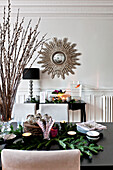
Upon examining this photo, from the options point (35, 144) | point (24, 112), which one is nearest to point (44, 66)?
point (24, 112)

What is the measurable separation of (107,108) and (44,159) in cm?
298

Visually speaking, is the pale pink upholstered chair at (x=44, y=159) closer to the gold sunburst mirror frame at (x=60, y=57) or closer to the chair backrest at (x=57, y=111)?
the chair backrest at (x=57, y=111)

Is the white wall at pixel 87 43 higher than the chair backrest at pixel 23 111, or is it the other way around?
the white wall at pixel 87 43

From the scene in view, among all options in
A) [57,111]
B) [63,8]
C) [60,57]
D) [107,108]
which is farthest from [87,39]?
[57,111]

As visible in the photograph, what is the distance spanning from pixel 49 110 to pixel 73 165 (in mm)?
1358

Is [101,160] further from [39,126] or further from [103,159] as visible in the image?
[39,126]

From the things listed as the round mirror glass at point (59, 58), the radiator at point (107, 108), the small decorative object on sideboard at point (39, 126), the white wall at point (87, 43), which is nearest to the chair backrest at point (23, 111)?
the small decorative object on sideboard at point (39, 126)

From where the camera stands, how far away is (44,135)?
47.2 inches

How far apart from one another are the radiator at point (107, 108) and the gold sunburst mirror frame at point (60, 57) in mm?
1052

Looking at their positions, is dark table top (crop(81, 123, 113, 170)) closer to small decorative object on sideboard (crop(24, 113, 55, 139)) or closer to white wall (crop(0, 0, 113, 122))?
small decorative object on sideboard (crop(24, 113, 55, 139))

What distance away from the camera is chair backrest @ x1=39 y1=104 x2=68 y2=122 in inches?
78.8

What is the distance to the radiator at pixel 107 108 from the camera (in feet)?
10.9

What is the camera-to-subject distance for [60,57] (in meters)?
3.39

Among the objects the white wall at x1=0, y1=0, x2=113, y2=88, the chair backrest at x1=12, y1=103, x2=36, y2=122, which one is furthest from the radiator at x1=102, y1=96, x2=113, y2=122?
the chair backrest at x1=12, y1=103, x2=36, y2=122
